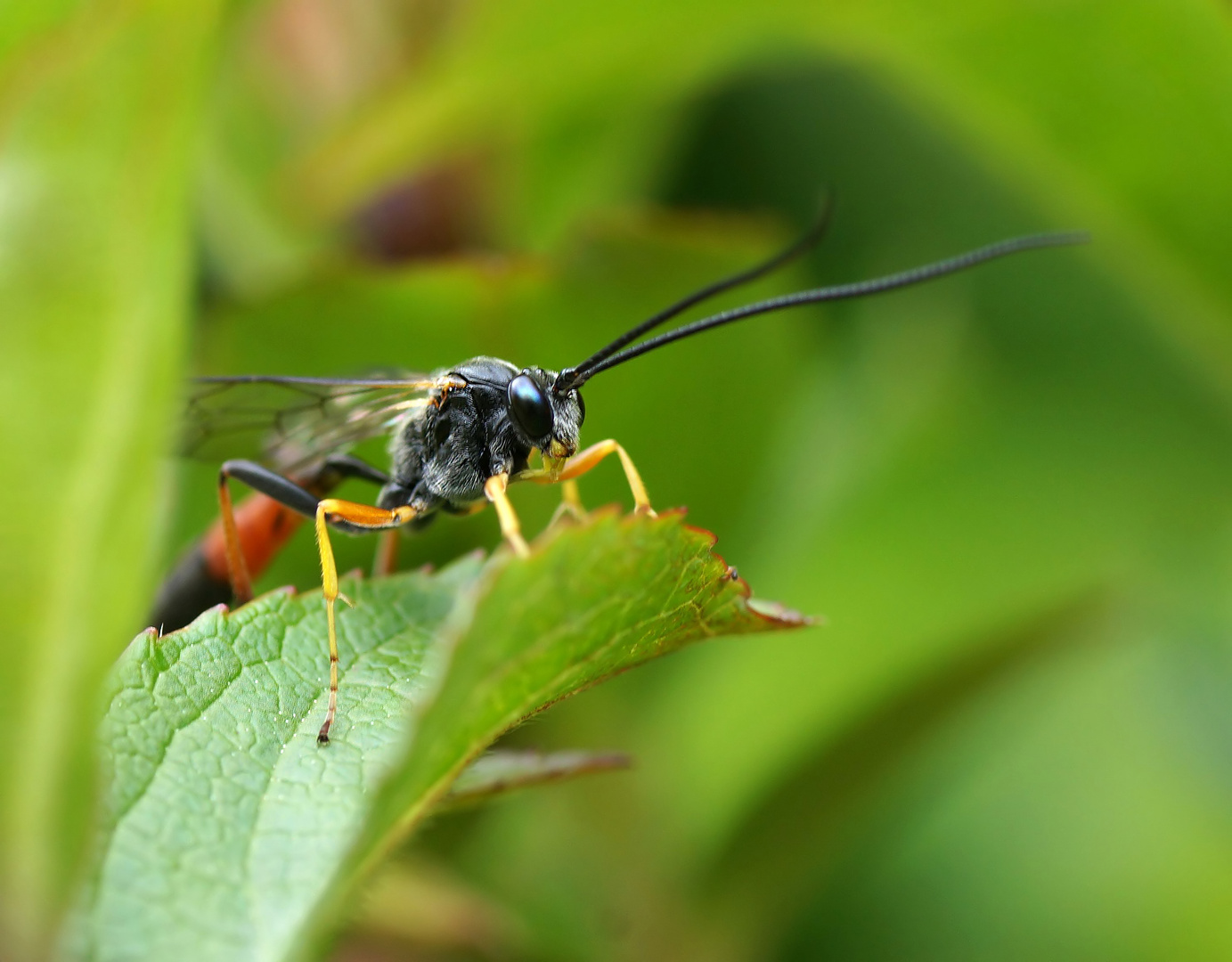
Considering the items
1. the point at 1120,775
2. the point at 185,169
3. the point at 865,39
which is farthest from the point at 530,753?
the point at 1120,775

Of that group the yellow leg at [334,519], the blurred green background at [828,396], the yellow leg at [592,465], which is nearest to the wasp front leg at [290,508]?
the yellow leg at [334,519]

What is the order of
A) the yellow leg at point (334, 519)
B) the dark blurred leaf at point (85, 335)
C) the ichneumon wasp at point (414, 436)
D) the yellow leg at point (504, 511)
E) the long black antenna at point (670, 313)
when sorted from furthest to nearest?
the ichneumon wasp at point (414, 436)
the long black antenna at point (670, 313)
the yellow leg at point (504, 511)
the yellow leg at point (334, 519)
the dark blurred leaf at point (85, 335)

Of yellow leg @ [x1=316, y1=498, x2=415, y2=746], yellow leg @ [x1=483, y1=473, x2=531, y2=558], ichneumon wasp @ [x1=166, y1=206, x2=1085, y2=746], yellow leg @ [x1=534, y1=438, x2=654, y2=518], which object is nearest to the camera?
yellow leg @ [x1=316, y1=498, x2=415, y2=746]

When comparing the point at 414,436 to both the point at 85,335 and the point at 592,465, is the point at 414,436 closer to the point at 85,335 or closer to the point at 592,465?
the point at 592,465

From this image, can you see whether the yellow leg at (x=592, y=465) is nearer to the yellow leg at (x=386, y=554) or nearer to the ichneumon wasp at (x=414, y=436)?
the ichneumon wasp at (x=414, y=436)

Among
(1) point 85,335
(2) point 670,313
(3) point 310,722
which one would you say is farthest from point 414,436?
(1) point 85,335

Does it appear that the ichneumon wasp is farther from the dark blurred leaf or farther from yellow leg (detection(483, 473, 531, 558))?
the dark blurred leaf

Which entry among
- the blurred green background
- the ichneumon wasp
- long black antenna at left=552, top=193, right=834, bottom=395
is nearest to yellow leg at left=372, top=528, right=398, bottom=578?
the ichneumon wasp

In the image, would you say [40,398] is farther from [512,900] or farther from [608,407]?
[512,900]
